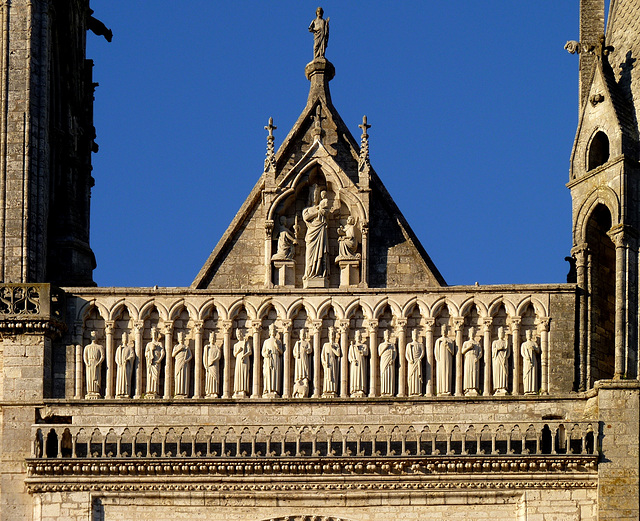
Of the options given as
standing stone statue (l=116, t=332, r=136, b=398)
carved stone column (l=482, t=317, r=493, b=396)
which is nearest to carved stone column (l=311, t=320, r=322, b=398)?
carved stone column (l=482, t=317, r=493, b=396)

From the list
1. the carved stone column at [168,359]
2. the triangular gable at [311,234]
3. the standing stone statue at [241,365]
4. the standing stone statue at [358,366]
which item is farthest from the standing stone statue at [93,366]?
the standing stone statue at [358,366]

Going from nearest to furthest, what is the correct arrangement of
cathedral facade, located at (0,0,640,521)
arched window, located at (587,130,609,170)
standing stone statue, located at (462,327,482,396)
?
1. cathedral facade, located at (0,0,640,521)
2. standing stone statue, located at (462,327,482,396)
3. arched window, located at (587,130,609,170)

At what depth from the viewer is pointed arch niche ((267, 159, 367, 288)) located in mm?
37281

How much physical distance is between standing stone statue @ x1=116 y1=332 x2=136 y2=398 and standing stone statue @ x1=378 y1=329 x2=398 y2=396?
3994 mm

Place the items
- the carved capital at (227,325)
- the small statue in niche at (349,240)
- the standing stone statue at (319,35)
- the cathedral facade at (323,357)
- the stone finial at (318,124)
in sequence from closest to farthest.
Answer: the cathedral facade at (323,357)
the carved capital at (227,325)
the small statue in niche at (349,240)
the stone finial at (318,124)
the standing stone statue at (319,35)

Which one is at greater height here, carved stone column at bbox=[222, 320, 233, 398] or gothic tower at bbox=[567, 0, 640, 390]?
gothic tower at bbox=[567, 0, 640, 390]

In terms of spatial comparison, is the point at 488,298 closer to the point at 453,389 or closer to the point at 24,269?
the point at 453,389

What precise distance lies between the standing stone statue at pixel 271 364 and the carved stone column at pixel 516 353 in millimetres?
3737

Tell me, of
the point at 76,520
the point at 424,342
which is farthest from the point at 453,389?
the point at 76,520

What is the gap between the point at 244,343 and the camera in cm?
3656

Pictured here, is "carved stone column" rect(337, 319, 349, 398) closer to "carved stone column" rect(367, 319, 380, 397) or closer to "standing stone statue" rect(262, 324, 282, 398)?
"carved stone column" rect(367, 319, 380, 397)

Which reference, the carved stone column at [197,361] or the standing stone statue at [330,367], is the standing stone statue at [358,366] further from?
the carved stone column at [197,361]

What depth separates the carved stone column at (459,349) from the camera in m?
36.2

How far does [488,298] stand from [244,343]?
3989 mm
